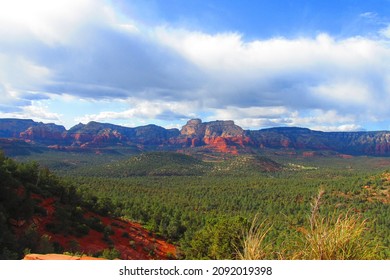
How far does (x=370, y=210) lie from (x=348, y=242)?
71.1m

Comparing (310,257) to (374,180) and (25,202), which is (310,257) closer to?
(25,202)

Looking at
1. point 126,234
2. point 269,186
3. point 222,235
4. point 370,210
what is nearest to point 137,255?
point 126,234

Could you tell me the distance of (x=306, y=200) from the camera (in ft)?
258

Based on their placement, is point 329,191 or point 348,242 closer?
point 348,242

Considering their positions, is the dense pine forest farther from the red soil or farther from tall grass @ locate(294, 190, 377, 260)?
the red soil

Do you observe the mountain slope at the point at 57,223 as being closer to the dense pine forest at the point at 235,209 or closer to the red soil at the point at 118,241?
the red soil at the point at 118,241

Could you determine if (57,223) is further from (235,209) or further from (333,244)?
(235,209)

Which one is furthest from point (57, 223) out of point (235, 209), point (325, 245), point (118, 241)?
point (235, 209)

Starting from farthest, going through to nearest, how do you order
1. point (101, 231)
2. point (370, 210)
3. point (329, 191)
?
point (329, 191) < point (370, 210) < point (101, 231)

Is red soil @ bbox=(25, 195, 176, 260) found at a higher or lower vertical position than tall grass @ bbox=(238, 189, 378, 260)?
lower

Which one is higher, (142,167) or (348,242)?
(348,242)

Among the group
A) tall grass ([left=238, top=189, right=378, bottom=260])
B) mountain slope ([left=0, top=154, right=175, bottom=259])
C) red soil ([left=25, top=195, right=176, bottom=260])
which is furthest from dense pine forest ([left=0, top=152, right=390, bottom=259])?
red soil ([left=25, top=195, right=176, bottom=260])

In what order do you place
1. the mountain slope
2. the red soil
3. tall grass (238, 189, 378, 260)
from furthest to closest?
the red soil, the mountain slope, tall grass (238, 189, 378, 260)
